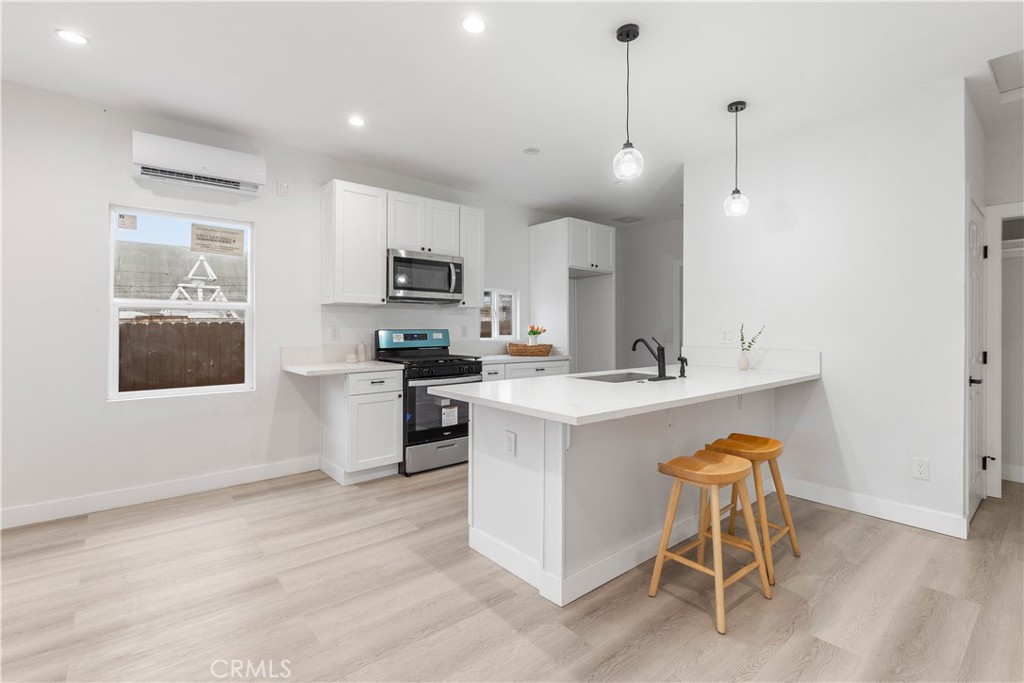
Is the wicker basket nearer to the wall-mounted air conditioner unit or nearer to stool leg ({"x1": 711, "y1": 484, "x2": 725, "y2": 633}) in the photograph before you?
the wall-mounted air conditioner unit

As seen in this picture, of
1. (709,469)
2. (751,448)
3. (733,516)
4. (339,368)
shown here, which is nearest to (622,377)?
(751,448)

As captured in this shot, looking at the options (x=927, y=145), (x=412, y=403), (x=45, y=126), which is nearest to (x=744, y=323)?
(x=927, y=145)

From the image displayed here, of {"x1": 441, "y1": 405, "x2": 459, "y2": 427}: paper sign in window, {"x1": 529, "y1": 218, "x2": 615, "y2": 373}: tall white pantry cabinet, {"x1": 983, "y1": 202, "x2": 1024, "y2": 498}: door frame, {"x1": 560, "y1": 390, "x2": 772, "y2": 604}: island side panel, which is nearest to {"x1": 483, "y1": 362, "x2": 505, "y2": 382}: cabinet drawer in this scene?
{"x1": 441, "y1": 405, "x2": 459, "y2": 427}: paper sign in window

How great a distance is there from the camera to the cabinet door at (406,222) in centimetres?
416

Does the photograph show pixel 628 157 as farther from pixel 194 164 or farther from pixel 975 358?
pixel 194 164

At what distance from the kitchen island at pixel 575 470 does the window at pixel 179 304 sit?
2.32 m

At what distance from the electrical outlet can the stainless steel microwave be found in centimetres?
353

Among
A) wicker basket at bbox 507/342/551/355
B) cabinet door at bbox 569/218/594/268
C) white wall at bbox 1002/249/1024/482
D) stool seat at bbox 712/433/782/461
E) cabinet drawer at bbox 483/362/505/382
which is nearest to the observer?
stool seat at bbox 712/433/782/461

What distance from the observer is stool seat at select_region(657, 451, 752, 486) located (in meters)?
1.97

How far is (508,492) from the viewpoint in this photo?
2.35 m

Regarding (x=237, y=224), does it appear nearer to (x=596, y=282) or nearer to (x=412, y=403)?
(x=412, y=403)

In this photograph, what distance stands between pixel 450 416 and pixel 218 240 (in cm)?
223

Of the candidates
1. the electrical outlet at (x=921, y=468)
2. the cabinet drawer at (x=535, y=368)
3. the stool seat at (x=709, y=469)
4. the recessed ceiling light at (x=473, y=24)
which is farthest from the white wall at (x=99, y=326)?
the electrical outlet at (x=921, y=468)

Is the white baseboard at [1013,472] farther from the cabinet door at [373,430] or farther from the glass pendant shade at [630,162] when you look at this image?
the cabinet door at [373,430]
